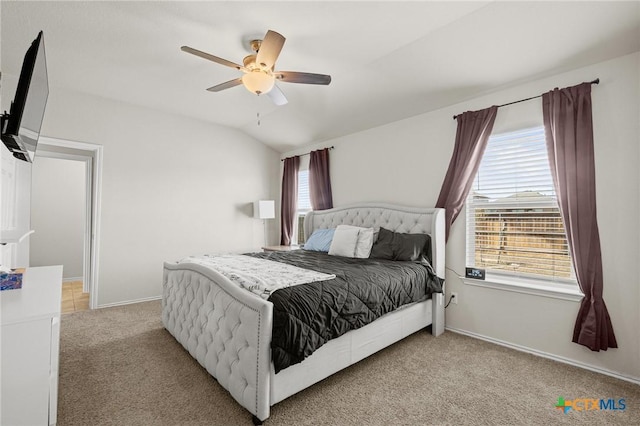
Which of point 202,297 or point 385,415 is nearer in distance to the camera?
point 385,415

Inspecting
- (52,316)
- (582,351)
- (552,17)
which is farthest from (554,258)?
(52,316)

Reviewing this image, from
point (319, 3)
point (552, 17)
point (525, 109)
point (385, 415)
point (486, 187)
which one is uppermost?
point (319, 3)

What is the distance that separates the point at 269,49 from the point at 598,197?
2.78 m

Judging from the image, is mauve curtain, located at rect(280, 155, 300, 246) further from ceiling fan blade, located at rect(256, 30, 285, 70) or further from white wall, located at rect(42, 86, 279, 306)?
ceiling fan blade, located at rect(256, 30, 285, 70)

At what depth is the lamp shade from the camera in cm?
502

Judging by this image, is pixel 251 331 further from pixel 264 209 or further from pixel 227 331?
pixel 264 209

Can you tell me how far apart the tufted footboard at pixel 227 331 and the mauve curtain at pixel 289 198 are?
2.77 m

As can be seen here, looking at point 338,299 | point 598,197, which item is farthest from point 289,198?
point 598,197

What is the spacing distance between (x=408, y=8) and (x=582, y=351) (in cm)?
301

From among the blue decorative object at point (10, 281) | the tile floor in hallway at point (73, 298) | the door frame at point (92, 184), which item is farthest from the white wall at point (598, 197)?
the tile floor in hallway at point (73, 298)

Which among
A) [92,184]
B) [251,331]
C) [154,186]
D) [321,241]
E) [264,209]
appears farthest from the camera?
[264,209]

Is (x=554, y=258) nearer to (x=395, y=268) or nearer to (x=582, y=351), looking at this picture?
(x=582, y=351)

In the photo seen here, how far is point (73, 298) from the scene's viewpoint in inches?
168

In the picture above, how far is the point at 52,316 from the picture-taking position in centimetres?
129
